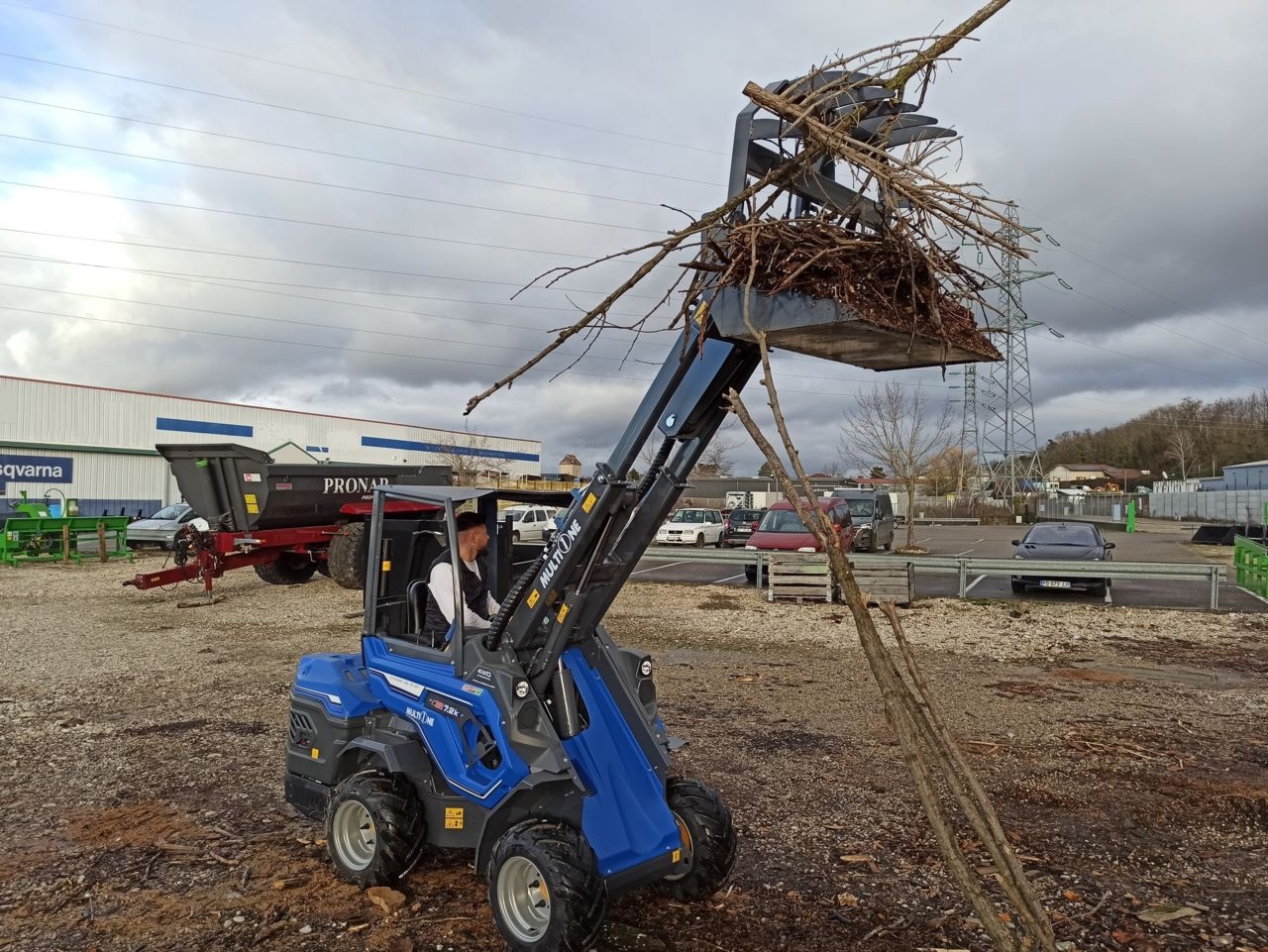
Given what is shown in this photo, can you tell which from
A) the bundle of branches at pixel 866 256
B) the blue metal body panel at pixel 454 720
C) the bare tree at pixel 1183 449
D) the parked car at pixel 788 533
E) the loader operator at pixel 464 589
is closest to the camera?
the bundle of branches at pixel 866 256

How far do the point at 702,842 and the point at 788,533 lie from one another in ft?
44.8

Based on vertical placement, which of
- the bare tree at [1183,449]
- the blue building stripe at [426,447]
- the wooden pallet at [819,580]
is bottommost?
the wooden pallet at [819,580]

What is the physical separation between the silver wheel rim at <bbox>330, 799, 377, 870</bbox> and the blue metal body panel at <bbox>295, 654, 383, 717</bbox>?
485 millimetres

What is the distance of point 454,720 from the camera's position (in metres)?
4.08

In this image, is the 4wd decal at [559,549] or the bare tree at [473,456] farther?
the bare tree at [473,456]

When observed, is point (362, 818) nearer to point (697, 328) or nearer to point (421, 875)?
point (421, 875)

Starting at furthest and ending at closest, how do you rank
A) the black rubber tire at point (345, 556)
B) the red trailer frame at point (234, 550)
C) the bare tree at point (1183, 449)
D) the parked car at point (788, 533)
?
1. the bare tree at point (1183, 449)
2. the parked car at point (788, 533)
3. the red trailer frame at point (234, 550)
4. the black rubber tire at point (345, 556)

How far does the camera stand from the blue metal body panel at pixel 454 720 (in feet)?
12.6

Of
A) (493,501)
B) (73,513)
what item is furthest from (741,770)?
(73,513)

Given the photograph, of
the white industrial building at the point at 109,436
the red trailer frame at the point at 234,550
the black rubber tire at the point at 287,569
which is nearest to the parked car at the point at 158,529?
the white industrial building at the point at 109,436

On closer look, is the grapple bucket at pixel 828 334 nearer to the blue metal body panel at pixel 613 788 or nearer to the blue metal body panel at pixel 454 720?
the blue metal body panel at pixel 613 788

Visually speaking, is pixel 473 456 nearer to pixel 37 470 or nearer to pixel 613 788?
pixel 37 470

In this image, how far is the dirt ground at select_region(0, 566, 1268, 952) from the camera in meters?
3.99

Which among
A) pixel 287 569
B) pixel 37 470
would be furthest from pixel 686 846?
pixel 37 470
